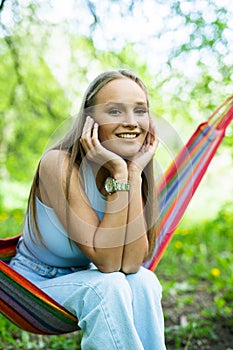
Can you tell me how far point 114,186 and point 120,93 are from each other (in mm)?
308

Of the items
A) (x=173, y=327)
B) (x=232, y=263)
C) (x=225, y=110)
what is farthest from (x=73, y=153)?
(x=232, y=263)

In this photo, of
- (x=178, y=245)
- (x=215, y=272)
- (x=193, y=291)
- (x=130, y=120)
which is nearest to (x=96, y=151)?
(x=130, y=120)

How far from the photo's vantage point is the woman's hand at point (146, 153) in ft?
5.66

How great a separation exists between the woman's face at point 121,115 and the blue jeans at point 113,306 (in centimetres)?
42

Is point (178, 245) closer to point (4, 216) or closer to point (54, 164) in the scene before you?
point (4, 216)

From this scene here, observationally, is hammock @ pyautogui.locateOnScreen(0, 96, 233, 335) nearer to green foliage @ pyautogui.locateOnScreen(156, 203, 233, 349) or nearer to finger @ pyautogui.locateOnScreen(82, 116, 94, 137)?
finger @ pyautogui.locateOnScreen(82, 116, 94, 137)

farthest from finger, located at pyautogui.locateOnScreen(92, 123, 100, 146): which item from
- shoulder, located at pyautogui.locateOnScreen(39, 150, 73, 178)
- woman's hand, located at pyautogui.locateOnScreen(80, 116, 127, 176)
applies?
shoulder, located at pyautogui.locateOnScreen(39, 150, 73, 178)

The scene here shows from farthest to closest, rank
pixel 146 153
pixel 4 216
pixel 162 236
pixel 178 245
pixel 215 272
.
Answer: pixel 4 216 → pixel 178 245 → pixel 215 272 → pixel 162 236 → pixel 146 153

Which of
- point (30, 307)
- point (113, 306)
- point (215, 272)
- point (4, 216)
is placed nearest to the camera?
point (113, 306)

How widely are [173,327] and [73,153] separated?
3.99ft

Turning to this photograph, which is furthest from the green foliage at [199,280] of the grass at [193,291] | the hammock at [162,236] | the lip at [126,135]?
the lip at [126,135]

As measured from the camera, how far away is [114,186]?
165cm

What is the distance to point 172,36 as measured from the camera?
2.84 metres

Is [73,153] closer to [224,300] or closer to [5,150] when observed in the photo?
[224,300]
